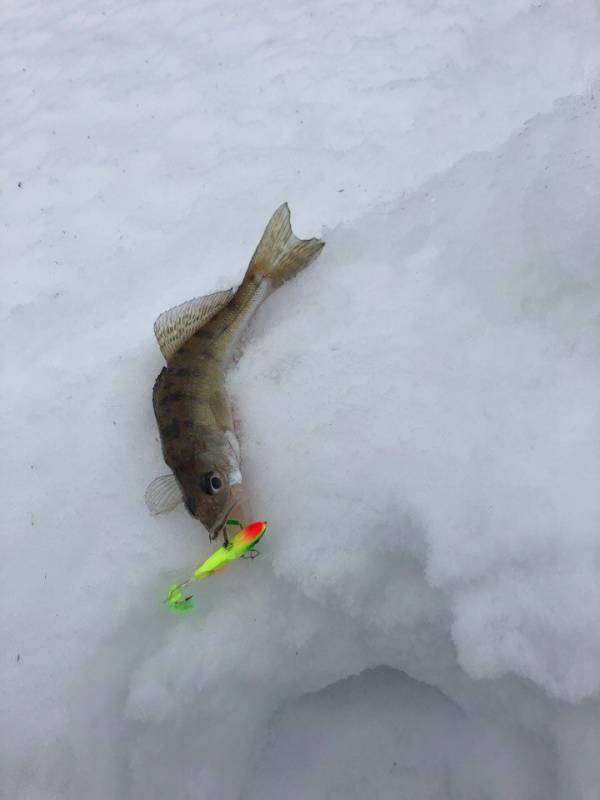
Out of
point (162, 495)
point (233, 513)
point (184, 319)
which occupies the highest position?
point (184, 319)

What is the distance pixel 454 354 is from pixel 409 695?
131cm

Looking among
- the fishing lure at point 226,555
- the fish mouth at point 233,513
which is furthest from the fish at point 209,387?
the fishing lure at point 226,555

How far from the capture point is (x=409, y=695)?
7.21ft

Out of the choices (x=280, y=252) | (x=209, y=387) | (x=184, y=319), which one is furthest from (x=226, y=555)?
(x=280, y=252)

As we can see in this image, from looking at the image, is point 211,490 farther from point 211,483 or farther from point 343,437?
point 343,437

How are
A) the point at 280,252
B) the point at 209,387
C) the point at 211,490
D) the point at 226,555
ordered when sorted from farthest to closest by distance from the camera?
1. the point at 280,252
2. the point at 209,387
3. the point at 211,490
4. the point at 226,555

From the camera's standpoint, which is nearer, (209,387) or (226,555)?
(226,555)

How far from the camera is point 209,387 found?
2.63 meters

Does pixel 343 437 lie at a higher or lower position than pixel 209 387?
lower

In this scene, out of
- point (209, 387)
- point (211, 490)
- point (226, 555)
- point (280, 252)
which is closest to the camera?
point (226, 555)

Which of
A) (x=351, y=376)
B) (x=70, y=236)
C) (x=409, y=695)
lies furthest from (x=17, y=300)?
(x=409, y=695)

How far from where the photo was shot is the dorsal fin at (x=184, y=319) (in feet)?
8.92

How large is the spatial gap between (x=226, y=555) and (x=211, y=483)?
32 centimetres

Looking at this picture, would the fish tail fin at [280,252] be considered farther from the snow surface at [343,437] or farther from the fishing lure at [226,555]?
the fishing lure at [226,555]
